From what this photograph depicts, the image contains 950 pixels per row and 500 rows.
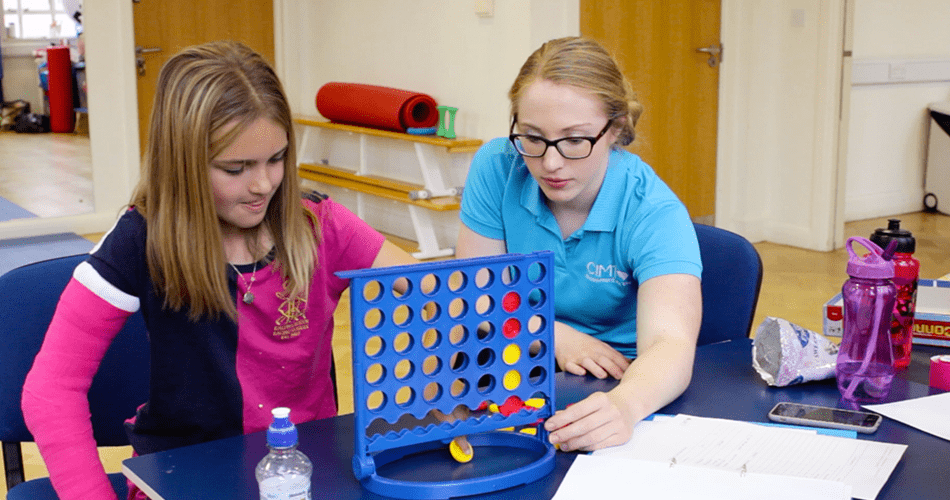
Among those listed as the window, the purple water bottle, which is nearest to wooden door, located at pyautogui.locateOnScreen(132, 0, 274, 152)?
the window

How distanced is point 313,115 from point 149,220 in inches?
186

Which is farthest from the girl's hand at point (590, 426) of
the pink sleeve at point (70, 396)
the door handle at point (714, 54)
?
the door handle at point (714, 54)

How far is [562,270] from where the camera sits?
1.56 m

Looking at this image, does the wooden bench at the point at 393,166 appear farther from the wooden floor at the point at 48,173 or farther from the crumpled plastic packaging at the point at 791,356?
the crumpled plastic packaging at the point at 791,356

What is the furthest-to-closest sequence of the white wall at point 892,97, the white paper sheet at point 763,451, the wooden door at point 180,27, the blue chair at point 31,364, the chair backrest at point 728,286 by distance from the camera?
the white wall at point 892,97, the wooden door at point 180,27, the chair backrest at point 728,286, the blue chair at point 31,364, the white paper sheet at point 763,451

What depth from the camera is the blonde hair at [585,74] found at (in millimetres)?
1417

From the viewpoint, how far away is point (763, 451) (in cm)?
111

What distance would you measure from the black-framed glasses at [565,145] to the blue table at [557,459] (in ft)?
1.05

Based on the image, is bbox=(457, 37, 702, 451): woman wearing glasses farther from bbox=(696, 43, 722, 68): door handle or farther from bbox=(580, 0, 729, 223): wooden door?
bbox=(696, 43, 722, 68): door handle

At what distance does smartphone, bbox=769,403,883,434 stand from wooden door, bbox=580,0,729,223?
3628 mm

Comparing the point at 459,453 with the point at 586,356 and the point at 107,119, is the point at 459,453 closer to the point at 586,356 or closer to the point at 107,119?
the point at 586,356

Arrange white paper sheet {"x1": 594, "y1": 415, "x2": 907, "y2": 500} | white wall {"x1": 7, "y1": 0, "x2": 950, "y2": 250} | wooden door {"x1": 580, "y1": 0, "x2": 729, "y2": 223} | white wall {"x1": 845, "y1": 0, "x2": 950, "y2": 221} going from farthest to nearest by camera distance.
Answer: white wall {"x1": 845, "y1": 0, "x2": 950, "y2": 221}, wooden door {"x1": 580, "y1": 0, "x2": 729, "y2": 223}, white wall {"x1": 7, "y1": 0, "x2": 950, "y2": 250}, white paper sheet {"x1": 594, "y1": 415, "x2": 907, "y2": 500}

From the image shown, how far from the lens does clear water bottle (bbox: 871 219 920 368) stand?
142cm

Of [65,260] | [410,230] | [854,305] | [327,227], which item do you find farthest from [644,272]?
[410,230]
